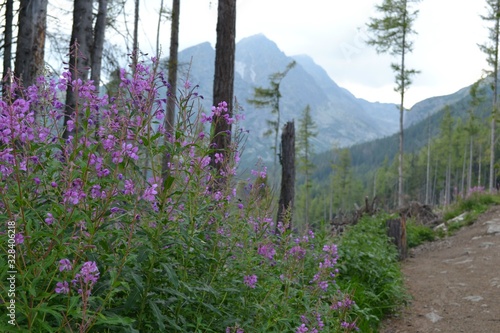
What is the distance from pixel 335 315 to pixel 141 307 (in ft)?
9.70

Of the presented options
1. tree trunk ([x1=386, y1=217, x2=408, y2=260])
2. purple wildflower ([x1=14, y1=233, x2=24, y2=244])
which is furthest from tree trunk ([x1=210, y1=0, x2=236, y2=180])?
purple wildflower ([x1=14, y1=233, x2=24, y2=244])

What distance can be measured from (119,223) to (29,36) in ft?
19.3

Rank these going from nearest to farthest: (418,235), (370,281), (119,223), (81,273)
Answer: (81,273) < (119,223) < (370,281) < (418,235)

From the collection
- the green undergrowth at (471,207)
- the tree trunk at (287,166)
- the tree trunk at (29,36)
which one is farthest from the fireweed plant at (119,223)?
the green undergrowth at (471,207)

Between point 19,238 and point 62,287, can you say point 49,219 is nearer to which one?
point 19,238

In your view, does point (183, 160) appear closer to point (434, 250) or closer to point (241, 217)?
point (241, 217)

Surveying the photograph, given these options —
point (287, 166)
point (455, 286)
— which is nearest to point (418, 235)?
A: point (455, 286)

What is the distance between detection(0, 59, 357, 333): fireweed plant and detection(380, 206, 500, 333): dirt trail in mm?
2794

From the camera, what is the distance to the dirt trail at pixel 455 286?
513cm

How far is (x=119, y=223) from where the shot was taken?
217 cm

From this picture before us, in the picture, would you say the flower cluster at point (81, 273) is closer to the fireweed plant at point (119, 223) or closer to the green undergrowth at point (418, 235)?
the fireweed plant at point (119, 223)

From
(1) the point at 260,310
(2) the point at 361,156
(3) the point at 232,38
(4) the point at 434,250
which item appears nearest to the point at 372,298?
(1) the point at 260,310

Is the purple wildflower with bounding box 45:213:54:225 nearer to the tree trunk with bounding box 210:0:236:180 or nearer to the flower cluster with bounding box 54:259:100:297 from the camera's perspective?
the flower cluster with bounding box 54:259:100:297

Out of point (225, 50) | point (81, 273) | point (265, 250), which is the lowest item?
point (265, 250)
